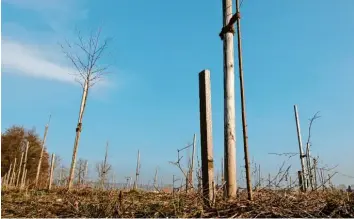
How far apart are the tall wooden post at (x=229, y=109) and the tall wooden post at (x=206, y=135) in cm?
22

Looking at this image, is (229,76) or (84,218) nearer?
(84,218)

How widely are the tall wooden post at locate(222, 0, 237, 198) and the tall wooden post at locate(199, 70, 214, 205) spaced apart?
0.22m

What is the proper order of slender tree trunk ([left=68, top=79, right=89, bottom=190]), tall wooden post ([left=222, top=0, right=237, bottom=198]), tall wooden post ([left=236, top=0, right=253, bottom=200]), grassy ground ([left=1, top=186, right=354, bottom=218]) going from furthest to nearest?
1. slender tree trunk ([left=68, top=79, right=89, bottom=190])
2. tall wooden post ([left=222, top=0, right=237, bottom=198])
3. tall wooden post ([left=236, top=0, right=253, bottom=200])
4. grassy ground ([left=1, top=186, right=354, bottom=218])

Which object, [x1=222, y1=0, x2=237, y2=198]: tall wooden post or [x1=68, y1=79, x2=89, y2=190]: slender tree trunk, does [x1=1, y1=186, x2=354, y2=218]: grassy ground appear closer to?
[x1=222, y1=0, x2=237, y2=198]: tall wooden post

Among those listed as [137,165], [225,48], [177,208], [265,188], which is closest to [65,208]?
[177,208]

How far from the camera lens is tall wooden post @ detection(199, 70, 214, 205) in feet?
11.6

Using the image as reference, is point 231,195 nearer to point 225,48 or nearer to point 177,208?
point 177,208

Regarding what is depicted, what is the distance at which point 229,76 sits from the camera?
4117 mm

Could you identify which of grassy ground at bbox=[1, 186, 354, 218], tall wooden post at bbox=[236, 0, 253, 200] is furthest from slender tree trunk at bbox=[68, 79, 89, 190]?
tall wooden post at bbox=[236, 0, 253, 200]

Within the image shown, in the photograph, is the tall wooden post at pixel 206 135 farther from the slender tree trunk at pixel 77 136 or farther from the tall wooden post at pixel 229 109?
the slender tree trunk at pixel 77 136

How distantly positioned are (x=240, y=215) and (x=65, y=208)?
2.37 m

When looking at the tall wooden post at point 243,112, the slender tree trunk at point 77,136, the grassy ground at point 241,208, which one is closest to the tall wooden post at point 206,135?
the grassy ground at point 241,208

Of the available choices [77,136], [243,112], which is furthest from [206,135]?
[77,136]

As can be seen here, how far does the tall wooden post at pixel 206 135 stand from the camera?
3526 mm
